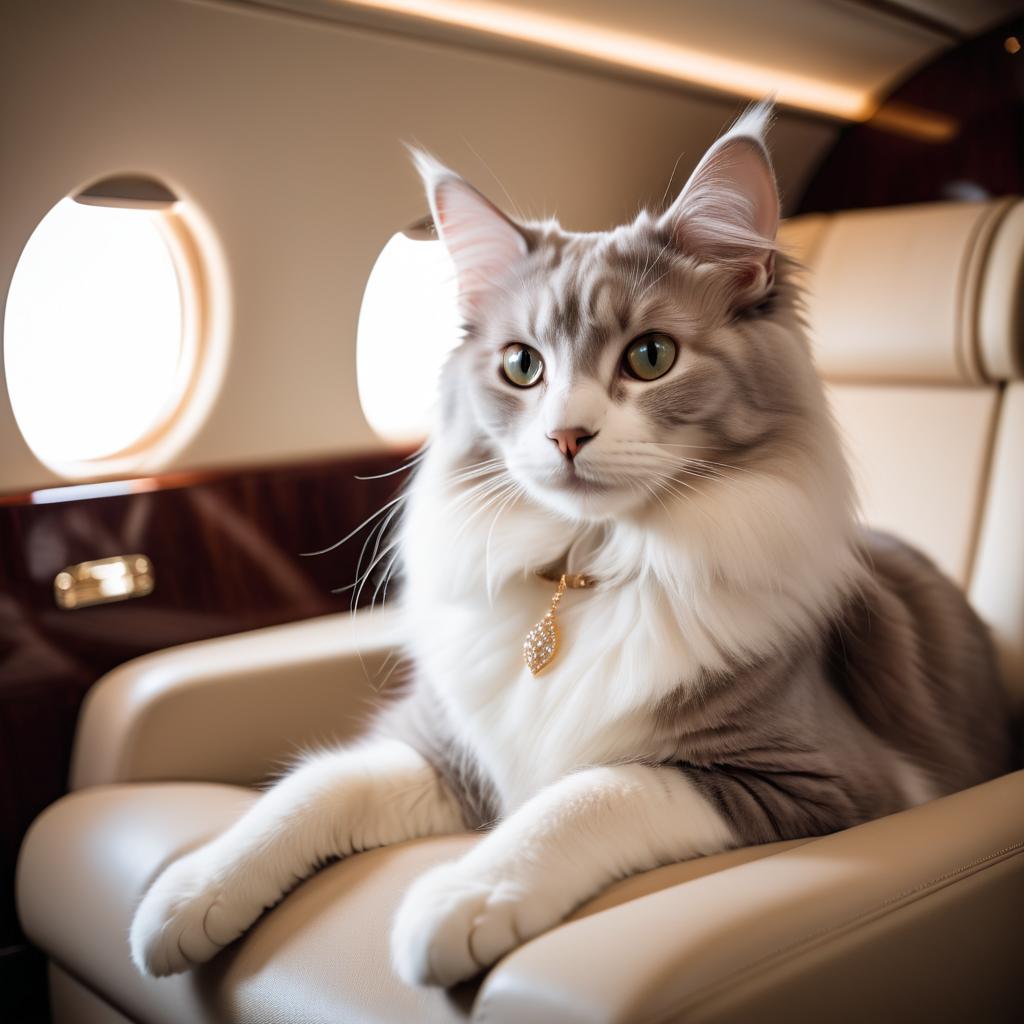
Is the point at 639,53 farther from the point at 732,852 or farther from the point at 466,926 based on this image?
the point at 466,926

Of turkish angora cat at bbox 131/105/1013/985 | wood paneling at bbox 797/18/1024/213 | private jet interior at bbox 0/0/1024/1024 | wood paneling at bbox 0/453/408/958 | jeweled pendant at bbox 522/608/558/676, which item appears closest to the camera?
private jet interior at bbox 0/0/1024/1024

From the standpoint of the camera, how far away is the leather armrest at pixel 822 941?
93cm

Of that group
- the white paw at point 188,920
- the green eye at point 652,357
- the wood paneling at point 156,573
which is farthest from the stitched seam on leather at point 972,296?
the white paw at point 188,920

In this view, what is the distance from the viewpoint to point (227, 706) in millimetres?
1934

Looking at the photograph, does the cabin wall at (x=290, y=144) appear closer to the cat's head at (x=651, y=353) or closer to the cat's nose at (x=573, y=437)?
the cat's head at (x=651, y=353)

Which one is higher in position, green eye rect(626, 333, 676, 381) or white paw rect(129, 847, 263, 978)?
green eye rect(626, 333, 676, 381)

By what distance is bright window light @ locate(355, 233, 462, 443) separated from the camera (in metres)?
2.60

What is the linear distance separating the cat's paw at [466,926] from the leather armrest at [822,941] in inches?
1.4

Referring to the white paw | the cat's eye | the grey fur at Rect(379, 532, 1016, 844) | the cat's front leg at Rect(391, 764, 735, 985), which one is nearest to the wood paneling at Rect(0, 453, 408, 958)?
the grey fur at Rect(379, 532, 1016, 844)

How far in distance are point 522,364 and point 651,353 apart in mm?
182

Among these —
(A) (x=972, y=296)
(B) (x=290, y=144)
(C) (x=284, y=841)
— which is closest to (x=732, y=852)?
(C) (x=284, y=841)

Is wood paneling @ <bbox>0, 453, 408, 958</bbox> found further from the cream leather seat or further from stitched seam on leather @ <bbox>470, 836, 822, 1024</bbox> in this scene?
stitched seam on leather @ <bbox>470, 836, 822, 1024</bbox>

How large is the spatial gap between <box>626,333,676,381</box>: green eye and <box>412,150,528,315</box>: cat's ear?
25 centimetres

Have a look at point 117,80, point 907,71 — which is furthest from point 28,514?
point 907,71
